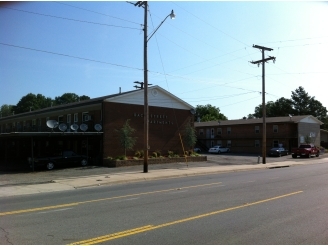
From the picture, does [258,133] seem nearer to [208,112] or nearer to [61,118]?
[61,118]

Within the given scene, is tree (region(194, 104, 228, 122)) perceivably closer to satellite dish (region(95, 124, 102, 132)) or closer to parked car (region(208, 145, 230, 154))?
parked car (region(208, 145, 230, 154))

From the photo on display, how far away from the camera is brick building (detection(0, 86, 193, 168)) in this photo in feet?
102

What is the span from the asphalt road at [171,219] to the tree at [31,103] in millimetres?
99187

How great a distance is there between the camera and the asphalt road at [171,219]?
6598 mm

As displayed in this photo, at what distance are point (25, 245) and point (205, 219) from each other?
4.08 m

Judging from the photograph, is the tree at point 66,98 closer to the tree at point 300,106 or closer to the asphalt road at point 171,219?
the tree at point 300,106

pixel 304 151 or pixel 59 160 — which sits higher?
pixel 59 160

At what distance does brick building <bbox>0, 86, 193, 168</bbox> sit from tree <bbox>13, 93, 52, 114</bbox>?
65.9m

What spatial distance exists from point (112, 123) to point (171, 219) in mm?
24007

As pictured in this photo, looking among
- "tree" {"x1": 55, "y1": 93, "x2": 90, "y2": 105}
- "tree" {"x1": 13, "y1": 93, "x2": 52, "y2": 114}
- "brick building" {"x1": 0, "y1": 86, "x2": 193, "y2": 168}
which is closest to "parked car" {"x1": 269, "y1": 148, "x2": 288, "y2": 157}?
"brick building" {"x1": 0, "y1": 86, "x2": 193, "y2": 168}

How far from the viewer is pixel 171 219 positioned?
828cm

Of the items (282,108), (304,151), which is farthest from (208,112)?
(304,151)

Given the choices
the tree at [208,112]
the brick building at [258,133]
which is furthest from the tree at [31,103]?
the brick building at [258,133]

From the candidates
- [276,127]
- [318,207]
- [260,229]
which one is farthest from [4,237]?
[276,127]
